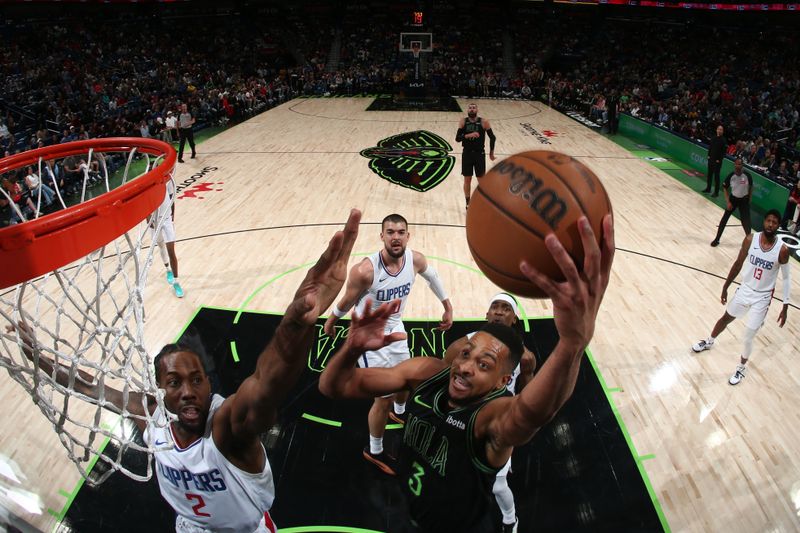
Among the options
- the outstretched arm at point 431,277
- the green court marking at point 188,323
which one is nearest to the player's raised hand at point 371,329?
the outstretched arm at point 431,277

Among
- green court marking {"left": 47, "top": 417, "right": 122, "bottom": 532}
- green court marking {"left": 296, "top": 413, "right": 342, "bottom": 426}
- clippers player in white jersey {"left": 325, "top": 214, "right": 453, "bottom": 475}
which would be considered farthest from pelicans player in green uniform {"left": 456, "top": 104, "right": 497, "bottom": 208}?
green court marking {"left": 47, "top": 417, "right": 122, "bottom": 532}

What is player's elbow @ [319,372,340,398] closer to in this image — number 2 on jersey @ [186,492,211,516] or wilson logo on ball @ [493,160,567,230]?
number 2 on jersey @ [186,492,211,516]

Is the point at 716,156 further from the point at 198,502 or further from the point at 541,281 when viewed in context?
the point at 198,502

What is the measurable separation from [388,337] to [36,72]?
22.6 meters

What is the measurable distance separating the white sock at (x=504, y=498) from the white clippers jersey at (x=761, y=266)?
10.4 ft

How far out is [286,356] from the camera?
1.61m

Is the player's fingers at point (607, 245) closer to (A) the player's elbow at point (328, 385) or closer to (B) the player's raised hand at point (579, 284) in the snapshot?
(B) the player's raised hand at point (579, 284)

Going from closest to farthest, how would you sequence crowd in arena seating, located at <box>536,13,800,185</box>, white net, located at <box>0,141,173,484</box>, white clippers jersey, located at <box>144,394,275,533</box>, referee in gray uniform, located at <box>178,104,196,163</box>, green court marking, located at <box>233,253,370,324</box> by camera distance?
white clippers jersey, located at <box>144,394,275,533</box>
white net, located at <box>0,141,173,484</box>
green court marking, located at <box>233,253,370,324</box>
referee in gray uniform, located at <box>178,104,196,163</box>
crowd in arena seating, located at <box>536,13,800,185</box>

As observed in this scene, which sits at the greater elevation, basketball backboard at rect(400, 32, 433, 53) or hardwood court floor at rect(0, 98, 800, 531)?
basketball backboard at rect(400, 32, 433, 53)

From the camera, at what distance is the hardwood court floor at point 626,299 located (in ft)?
12.4

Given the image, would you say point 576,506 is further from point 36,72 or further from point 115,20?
point 115,20

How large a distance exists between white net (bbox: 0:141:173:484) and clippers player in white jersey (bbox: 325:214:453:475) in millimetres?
1314

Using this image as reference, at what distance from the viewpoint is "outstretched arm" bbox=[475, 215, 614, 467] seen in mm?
1335

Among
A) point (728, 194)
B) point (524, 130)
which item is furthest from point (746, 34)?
point (728, 194)
